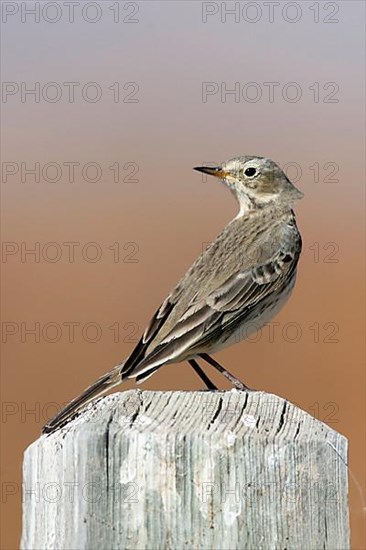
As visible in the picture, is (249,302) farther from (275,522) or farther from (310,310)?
(310,310)

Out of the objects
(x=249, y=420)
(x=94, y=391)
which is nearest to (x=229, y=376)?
(x=94, y=391)

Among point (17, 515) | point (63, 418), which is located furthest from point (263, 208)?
point (63, 418)

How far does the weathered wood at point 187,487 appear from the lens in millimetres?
2752

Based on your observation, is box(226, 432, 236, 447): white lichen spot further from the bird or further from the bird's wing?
the bird's wing

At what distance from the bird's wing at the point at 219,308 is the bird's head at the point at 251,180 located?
52cm

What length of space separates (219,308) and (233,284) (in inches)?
7.4

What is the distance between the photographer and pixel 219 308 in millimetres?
5852

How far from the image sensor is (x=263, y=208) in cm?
708

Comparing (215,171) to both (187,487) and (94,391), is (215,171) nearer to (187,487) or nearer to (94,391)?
(94,391)

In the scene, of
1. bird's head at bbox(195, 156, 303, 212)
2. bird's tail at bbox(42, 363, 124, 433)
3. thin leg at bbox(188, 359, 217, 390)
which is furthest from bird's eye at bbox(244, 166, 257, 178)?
bird's tail at bbox(42, 363, 124, 433)

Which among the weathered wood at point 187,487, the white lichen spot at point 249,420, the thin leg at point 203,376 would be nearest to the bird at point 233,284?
the thin leg at point 203,376

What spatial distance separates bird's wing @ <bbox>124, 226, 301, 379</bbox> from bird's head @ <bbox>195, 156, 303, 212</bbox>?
0.52 meters

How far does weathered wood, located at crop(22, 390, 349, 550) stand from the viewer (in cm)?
275

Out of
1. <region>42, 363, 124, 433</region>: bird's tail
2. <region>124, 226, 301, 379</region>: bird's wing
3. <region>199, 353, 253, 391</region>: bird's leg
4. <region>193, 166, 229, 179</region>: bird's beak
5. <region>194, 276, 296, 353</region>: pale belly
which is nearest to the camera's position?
<region>42, 363, 124, 433</region>: bird's tail
